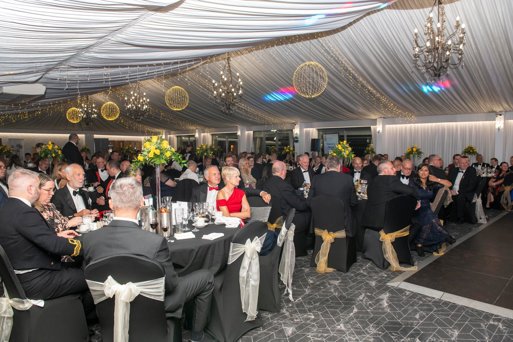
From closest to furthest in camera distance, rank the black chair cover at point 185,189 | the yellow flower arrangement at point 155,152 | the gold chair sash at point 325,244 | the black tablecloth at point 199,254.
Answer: the black tablecloth at point 199,254 < the yellow flower arrangement at point 155,152 < the gold chair sash at point 325,244 < the black chair cover at point 185,189

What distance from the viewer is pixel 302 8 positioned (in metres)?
3.46

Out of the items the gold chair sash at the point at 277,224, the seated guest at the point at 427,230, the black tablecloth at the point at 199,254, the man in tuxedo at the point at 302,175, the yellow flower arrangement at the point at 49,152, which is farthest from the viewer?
the yellow flower arrangement at the point at 49,152

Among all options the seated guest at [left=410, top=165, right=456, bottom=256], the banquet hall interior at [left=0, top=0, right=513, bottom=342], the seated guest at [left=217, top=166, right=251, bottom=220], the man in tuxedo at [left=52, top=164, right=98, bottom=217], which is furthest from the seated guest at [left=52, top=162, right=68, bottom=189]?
the seated guest at [left=410, top=165, right=456, bottom=256]

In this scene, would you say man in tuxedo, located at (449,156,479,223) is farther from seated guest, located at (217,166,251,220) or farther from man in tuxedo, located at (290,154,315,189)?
seated guest, located at (217,166,251,220)

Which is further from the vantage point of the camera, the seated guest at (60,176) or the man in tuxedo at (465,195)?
the man in tuxedo at (465,195)

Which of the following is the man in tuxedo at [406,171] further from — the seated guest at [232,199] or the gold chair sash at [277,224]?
the seated guest at [232,199]

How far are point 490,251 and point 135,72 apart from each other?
6.21 meters

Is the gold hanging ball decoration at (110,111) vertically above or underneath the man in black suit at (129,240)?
above

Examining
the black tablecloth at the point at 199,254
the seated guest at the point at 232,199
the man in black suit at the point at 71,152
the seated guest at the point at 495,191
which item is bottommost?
the seated guest at the point at 495,191

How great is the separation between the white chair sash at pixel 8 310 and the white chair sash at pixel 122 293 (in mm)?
774

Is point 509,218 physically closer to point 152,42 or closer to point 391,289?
point 391,289

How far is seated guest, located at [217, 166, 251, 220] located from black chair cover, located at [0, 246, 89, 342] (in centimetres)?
180

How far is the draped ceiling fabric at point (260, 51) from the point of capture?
294 centimetres

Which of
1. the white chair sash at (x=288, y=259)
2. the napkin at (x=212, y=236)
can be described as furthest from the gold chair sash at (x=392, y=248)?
the napkin at (x=212, y=236)
